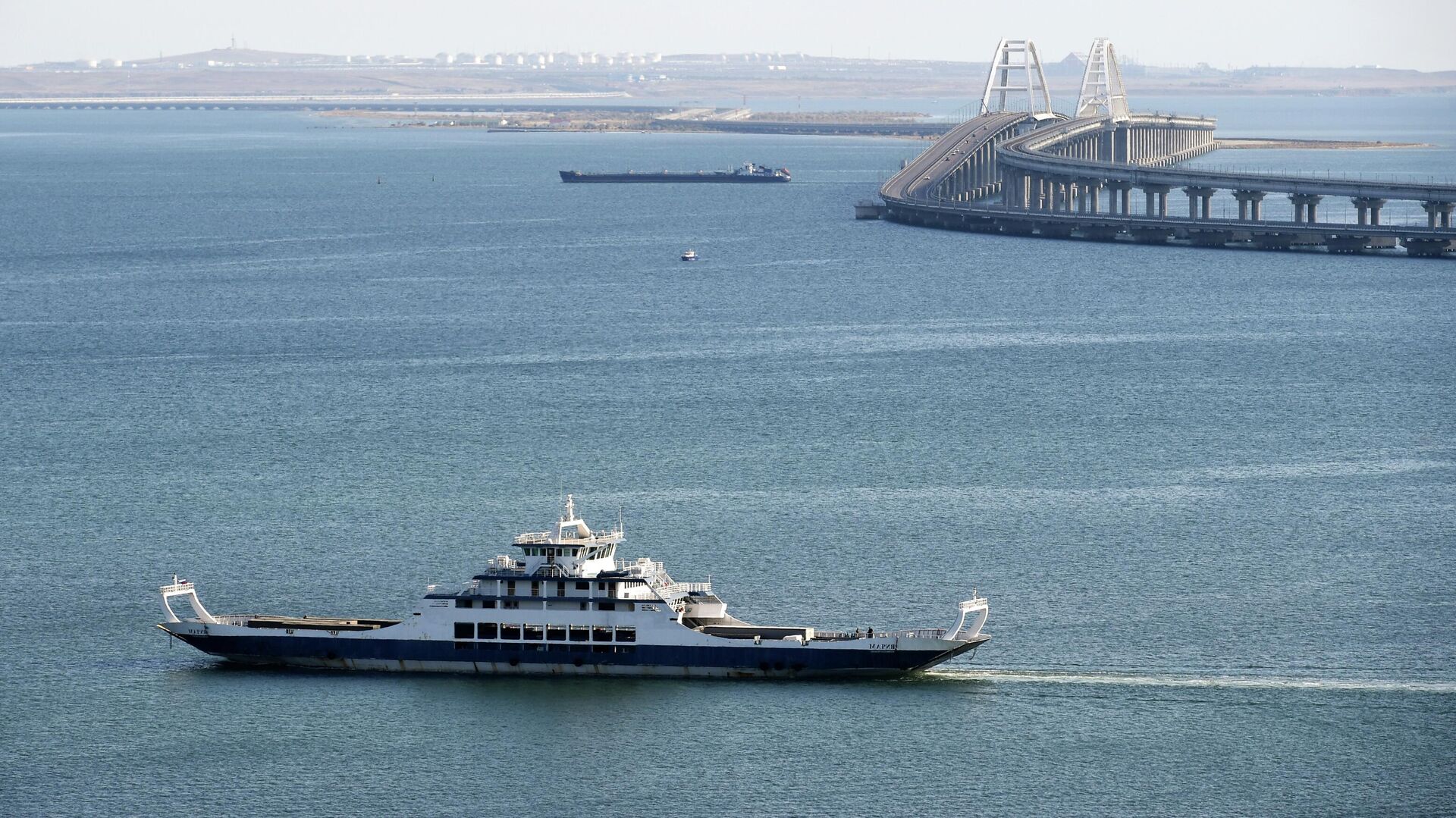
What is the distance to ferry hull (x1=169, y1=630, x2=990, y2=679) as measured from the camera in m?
57.1

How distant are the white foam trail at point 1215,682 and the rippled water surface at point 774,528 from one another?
0.14 metres

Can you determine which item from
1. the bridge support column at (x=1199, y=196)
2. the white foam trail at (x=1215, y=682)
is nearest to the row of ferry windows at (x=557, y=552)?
the white foam trail at (x=1215, y=682)

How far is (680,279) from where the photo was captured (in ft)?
479

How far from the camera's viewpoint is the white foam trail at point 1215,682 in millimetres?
55812

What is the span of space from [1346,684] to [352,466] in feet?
129

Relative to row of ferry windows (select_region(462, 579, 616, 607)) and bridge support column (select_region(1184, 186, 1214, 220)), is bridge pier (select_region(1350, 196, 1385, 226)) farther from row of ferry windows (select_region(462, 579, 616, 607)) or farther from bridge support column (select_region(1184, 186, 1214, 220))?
row of ferry windows (select_region(462, 579, 616, 607))

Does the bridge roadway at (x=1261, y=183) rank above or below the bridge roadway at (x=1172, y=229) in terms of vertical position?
above

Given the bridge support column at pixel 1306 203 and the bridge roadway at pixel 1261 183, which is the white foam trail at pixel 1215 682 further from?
the bridge support column at pixel 1306 203

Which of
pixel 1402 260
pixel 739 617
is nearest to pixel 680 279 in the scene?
pixel 1402 260

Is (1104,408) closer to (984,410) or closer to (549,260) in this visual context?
(984,410)

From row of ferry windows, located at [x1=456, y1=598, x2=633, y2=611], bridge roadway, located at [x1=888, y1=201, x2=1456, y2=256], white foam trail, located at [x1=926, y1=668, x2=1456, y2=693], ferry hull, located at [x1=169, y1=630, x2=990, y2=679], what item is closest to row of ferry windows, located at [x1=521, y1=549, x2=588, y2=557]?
row of ferry windows, located at [x1=456, y1=598, x2=633, y2=611]

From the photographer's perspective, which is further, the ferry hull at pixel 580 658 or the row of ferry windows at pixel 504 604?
the row of ferry windows at pixel 504 604

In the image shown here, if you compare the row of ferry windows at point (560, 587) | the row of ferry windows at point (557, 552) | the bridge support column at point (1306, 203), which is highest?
the row of ferry windows at point (557, 552)

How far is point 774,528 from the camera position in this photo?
71188mm
